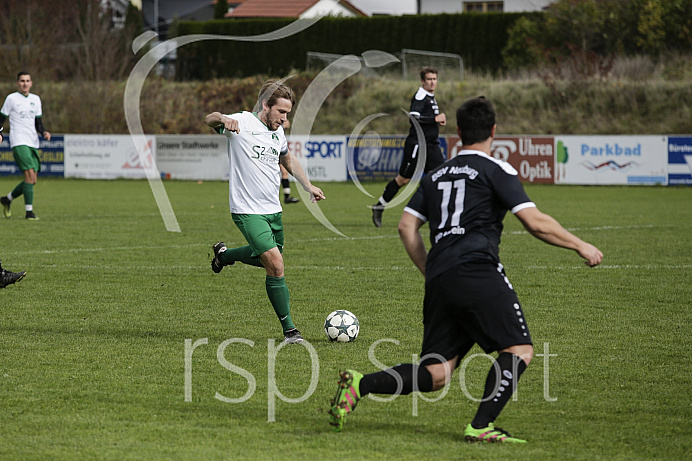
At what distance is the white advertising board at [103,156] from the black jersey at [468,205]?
84.7 feet

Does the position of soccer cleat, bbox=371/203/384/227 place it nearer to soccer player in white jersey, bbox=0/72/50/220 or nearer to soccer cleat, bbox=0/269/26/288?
soccer player in white jersey, bbox=0/72/50/220

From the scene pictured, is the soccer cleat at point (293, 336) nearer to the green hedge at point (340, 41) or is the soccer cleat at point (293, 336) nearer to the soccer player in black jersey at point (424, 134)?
the soccer player in black jersey at point (424, 134)

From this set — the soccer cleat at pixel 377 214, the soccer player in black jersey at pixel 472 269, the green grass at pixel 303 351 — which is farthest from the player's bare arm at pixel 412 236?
the soccer cleat at pixel 377 214

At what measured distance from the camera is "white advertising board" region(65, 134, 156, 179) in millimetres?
29203

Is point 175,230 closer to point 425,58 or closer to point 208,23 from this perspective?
point 425,58

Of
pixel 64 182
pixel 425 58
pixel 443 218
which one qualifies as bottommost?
pixel 64 182

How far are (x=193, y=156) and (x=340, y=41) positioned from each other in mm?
15978

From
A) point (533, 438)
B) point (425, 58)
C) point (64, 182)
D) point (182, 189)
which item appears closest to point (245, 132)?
point (533, 438)

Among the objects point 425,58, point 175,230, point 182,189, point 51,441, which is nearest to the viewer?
point 51,441

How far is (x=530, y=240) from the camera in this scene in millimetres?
13398

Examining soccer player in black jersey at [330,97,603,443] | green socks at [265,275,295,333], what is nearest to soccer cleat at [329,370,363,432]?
soccer player in black jersey at [330,97,603,443]

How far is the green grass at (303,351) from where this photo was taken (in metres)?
4.46

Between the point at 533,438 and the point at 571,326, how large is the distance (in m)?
3.01

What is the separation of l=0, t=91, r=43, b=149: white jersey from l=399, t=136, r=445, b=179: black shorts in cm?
665
